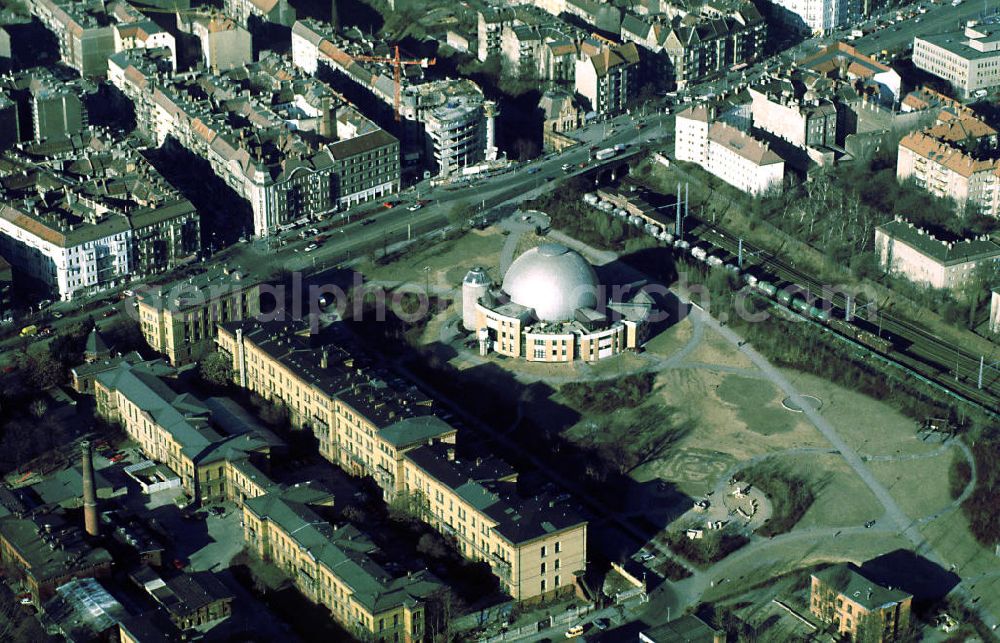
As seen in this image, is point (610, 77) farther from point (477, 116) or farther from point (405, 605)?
point (405, 605)

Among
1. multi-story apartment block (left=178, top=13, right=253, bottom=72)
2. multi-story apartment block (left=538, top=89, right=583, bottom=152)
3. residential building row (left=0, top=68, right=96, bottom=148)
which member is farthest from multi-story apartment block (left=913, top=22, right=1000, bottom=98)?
residential building row (left=0, top=68, right=96, bottom=148)

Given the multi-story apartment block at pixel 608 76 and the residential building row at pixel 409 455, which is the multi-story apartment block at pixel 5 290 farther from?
the multi-story apartment block at pixel 608 76

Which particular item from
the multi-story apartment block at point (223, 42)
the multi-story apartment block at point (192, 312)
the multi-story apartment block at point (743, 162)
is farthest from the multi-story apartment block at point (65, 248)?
the multi-story apartment block at point (743, 162)

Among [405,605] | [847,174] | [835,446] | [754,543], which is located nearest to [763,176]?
[847,174]

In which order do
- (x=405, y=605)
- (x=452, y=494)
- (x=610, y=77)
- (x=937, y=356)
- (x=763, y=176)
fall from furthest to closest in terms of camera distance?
(x=610, y=77), (x=763, y=176), (x=937, y=356), (x=452, y=494), (x=405, y=605)

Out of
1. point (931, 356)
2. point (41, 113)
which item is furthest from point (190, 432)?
point (41, 113)
